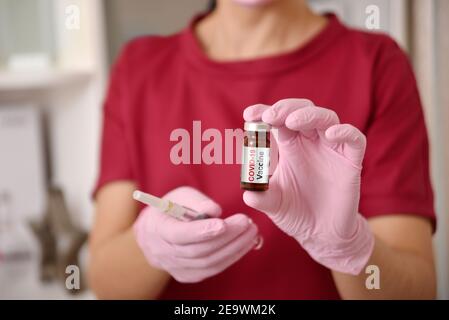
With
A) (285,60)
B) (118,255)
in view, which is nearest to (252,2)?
(285,60)

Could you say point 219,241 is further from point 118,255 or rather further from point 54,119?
point 54,119

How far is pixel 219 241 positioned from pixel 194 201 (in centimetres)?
4

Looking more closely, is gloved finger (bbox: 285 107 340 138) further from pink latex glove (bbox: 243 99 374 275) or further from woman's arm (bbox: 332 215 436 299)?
woman's arm (bbox: 332 215 436 299)

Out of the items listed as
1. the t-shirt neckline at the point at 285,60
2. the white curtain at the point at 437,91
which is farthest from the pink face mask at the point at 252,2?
the white curtain at the point at 437,91

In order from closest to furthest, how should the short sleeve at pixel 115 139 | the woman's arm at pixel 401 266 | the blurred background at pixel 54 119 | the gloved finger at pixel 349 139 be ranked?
the gloved finger at pixel 349 139 < the woman's arm at pixel 401 266 < the short sleeve at pixel 115 139 < the blurred background at pixel 54 119

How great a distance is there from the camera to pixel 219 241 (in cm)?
51

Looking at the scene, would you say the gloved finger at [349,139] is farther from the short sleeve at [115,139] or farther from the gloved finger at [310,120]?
the short sleeve at [115,139]

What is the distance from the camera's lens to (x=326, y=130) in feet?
1.42

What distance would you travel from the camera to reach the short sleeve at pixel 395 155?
56 centimetres

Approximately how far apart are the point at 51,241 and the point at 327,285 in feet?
1.57

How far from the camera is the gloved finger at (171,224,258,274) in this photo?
0.52 meters

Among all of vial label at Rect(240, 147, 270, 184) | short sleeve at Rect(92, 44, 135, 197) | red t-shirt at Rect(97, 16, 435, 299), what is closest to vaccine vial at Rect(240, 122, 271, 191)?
vial label at Rect(240, 147, 270, 184)

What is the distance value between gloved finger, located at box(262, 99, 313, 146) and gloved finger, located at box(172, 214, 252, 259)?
99mm
